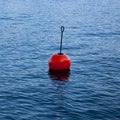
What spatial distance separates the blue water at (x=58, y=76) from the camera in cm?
2266

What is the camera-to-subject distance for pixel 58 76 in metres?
30.1

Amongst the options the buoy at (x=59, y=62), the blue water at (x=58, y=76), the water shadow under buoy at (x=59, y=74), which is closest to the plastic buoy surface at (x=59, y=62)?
the buoy at (x=59, y=62)

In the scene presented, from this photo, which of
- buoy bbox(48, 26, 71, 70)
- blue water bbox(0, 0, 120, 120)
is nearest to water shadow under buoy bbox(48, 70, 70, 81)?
blue water bbox(0, 0, 120, 120)

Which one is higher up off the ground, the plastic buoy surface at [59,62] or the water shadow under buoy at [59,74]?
the plastic buoy surface at [59,62]

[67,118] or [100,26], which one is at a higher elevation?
[100,26]

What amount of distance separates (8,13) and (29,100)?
52.8 meters

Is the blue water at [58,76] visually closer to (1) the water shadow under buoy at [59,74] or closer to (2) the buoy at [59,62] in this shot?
(1) the water shadow under buoy at [59,74]

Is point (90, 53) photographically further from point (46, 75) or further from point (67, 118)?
point (67, 118)

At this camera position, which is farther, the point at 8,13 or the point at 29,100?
the point at 8,13

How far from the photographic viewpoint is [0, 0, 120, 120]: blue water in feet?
74.3

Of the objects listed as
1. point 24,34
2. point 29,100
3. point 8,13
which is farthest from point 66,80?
point 8,13

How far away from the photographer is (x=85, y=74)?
30.6 meters

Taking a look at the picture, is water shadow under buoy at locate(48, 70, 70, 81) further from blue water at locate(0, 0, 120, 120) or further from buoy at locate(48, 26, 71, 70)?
buoy at locate(48, 26, 71, 70)

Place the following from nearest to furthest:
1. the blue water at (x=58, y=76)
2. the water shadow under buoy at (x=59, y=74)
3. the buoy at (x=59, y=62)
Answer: the blue water at (x=58, y=76)
the water shadow under buoy at (x=59, y=74)
the buoy at (x=59, y=62)
